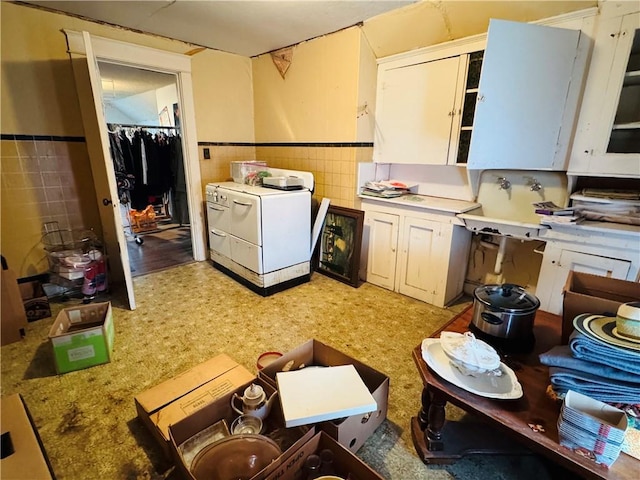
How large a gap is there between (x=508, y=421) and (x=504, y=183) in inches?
80.2

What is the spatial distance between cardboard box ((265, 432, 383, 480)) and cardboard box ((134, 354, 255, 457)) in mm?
453

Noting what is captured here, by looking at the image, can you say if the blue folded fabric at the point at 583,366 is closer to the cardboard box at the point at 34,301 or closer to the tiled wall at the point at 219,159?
the cardboard box at the point at 34,301

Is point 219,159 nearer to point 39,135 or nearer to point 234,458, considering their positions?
point 39,135

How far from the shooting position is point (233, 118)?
363 cm

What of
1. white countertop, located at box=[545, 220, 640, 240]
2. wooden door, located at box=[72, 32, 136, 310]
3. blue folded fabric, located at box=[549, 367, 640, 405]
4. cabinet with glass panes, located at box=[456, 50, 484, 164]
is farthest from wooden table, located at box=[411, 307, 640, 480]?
wooden door, located at box=[72, 32, 136, 310]

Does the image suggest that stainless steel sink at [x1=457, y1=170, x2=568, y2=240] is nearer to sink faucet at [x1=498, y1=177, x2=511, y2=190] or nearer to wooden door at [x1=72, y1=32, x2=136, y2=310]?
sink faucet at [x1=498, y1=177, x2=511, y2=190]

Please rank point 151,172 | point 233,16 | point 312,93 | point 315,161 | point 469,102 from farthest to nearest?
point 151,172 < point 315,161 < point 312,93 < point 233,16 < point 469,102

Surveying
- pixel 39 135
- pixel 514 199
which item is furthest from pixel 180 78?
pixel 514 199

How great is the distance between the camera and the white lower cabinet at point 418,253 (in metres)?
2.53

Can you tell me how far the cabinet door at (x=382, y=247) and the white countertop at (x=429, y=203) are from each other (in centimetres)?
14

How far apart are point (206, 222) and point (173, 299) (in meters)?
1.13

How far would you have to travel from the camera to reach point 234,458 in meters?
1.15

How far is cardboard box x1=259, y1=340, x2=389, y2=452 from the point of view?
1235 millimetres

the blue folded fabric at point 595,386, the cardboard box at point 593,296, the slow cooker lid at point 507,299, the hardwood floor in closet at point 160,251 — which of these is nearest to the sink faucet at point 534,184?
the cardboard box at point 593,296
